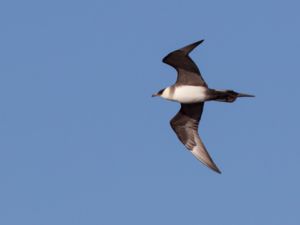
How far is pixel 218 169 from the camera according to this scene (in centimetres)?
2097

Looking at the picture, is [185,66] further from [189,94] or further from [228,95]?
[228,95]

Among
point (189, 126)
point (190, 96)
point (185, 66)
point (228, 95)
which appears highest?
point (185, 66)

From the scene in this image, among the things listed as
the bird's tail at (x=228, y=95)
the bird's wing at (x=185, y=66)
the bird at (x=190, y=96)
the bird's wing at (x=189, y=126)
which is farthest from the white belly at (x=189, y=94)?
the bird's wing at (x=189, y=126)

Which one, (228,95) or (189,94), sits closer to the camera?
(228,95)

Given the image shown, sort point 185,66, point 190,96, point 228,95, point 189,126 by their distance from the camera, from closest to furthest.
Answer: point 228,95
point 185,66
point 190,96
point 189,126

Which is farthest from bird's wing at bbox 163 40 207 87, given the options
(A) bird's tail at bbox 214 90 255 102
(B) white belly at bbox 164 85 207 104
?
(A) bird's tail at bbox 214 90 255 102

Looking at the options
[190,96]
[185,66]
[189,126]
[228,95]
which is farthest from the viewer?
[189,126]

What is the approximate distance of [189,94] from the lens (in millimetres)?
20516

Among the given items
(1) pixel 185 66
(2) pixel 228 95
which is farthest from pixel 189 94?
(2) pixel 228 95

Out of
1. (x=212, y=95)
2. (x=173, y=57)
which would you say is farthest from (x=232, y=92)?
(x=173, y=57)

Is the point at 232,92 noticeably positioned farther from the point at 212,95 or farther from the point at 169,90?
the point at 169,90

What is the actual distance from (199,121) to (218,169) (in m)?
1.95

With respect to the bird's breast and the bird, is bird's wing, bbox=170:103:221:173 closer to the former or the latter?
the bird

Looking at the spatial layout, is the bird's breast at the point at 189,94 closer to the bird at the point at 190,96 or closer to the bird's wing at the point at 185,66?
the bird at the point at 190,96
